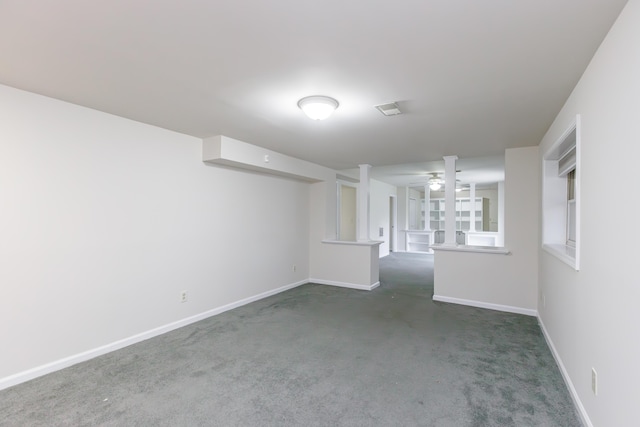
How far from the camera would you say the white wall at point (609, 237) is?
4.35 feet

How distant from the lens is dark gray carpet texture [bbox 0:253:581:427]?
6.49 feet

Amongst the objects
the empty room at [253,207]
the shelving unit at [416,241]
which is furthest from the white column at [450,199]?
the shelving unit at [416,241]

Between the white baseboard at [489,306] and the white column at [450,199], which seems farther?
the white column at [450,199]

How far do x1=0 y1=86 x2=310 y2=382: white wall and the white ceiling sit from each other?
1.10 ft

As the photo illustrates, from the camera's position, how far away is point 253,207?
15.3ft

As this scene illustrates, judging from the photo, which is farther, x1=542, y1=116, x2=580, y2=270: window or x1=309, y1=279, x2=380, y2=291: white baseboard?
x1=309, y1=279, x2=380, y2=291: white baseboard

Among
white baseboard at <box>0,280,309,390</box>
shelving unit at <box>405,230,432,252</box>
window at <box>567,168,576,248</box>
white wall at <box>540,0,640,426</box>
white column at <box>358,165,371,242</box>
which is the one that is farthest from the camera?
shelving unit at <box>405,230,432,252</box>

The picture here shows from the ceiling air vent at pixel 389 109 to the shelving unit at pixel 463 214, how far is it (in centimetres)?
823

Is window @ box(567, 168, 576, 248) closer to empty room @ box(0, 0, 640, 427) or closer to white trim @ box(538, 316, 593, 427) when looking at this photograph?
empty room @ box(0, 0, 640, 427)

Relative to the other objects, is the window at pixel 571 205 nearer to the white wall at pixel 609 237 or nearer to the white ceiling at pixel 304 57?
the white ceiling at pixel 304 57

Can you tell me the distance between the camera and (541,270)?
373 cm

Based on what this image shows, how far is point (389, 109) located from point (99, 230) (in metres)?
2.87

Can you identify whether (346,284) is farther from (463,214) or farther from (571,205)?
(463,214)

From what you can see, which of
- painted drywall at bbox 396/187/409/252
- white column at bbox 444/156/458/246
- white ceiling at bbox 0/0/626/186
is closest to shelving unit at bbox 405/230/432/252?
painted drywall at bbox 396/187/409/252
